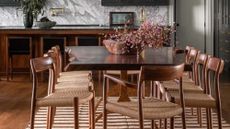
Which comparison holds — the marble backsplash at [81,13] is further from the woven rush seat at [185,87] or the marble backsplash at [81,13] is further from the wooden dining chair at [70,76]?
the woven rush seat at [185,87]

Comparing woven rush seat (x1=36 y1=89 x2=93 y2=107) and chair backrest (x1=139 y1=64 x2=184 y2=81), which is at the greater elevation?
chair backrest (x1=139 y1=64 x2=184 y2=81)

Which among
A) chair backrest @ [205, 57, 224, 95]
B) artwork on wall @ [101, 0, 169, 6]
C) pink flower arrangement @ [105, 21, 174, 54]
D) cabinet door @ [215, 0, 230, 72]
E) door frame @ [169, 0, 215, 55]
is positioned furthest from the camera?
artwork on wall @ [101, 0, 169, 6]

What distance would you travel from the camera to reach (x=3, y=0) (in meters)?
9.03

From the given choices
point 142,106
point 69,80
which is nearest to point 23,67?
point 69,80

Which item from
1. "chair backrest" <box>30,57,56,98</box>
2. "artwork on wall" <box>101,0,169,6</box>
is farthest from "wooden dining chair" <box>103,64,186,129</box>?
"artwork on wall" <box>101,0,169,6</box>

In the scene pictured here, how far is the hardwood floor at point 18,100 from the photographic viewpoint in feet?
15.1

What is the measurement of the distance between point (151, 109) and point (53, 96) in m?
0.97

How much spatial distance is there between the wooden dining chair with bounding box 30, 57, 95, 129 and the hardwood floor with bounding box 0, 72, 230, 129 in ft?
2.50

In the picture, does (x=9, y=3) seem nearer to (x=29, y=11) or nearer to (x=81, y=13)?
(x=29, y=11)

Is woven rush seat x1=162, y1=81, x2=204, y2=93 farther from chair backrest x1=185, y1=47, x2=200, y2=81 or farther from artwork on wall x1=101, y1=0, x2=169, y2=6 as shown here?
artwork on wall x1=101, y1=0, x2=169, y2=6

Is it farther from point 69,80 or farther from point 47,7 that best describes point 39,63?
point 47,7

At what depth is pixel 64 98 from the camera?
3.62m

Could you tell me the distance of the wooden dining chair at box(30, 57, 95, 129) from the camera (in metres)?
3.54

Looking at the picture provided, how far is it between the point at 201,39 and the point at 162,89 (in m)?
5.47
